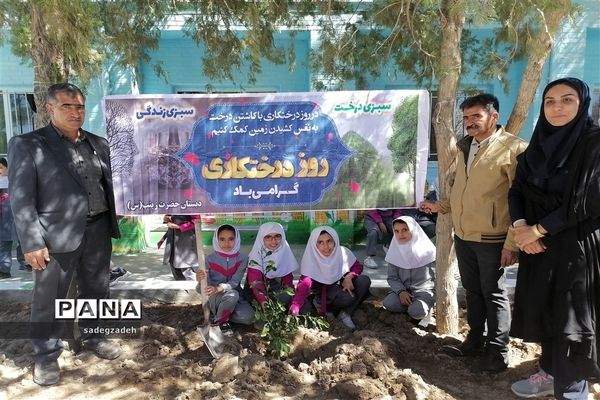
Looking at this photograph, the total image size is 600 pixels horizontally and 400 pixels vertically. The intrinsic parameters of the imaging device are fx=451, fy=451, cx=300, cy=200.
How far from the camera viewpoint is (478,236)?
8.79ft

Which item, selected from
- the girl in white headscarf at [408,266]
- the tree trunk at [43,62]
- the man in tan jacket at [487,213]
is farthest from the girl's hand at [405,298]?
the tree trunk at [43,62]

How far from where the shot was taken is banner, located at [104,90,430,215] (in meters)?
2.89

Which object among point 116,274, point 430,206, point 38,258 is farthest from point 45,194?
point 116,274

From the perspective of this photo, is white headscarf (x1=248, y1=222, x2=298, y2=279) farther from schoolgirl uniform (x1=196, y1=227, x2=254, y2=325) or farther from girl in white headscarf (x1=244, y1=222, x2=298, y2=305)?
schoolgirl uniform (x1=196, y1=227, x2=254, y2=325)

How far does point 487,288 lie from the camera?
2.79 m

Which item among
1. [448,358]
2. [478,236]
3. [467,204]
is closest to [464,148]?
[467,204]

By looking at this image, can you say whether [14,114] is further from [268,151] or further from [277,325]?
[277,325]

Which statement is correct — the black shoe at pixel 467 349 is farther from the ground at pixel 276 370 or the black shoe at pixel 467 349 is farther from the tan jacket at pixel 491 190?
the tan jacket at pixel 491 190

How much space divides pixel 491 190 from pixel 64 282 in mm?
2743

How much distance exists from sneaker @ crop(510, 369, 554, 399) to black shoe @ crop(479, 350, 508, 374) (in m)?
0.17

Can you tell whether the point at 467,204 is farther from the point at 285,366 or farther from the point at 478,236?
the point at 285,366

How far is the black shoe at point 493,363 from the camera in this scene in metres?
2.81

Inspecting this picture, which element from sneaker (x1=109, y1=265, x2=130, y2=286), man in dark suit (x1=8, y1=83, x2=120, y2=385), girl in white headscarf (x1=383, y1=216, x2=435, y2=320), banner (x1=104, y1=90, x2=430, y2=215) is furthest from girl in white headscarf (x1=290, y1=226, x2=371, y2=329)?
sneaker (x1=109, y1=265, x2=130, y2=286)

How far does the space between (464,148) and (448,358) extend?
4.59 ft
